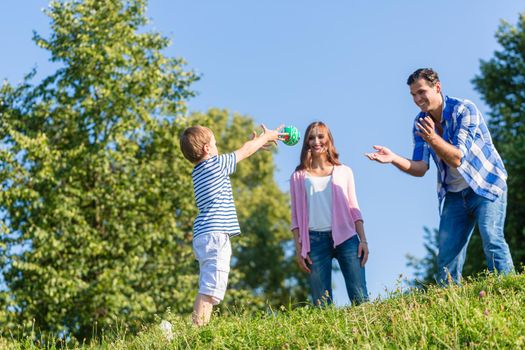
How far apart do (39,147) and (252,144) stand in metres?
12.7

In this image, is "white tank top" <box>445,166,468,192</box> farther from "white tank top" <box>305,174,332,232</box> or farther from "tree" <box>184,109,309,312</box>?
"tree" <box>184,109,309,312</box>

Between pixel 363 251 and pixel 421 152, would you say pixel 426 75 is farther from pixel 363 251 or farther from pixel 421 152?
pixel 363 251

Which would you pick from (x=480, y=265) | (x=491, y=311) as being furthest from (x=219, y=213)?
(x=480, y=265)

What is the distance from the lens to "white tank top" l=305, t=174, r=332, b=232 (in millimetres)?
8383

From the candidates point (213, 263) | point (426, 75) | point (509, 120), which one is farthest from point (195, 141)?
point (509, 120)

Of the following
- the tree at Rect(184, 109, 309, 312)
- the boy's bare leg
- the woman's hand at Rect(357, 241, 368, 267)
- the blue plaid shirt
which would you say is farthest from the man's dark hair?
the tree at Rect(184, 109, 309, 312)

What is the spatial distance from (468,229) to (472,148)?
98 centimetres

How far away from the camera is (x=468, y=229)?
26.3 feet

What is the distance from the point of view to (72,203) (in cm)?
1895

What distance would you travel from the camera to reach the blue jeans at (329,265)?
8.14 metres

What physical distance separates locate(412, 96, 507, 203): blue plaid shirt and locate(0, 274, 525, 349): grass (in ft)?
3.66

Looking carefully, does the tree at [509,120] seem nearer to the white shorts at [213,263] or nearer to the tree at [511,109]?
the tree at [511,109]

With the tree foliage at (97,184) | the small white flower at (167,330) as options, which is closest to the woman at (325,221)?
the small white flower at (167,330)

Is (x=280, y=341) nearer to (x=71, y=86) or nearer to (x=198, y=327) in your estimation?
(x=198, y=327)
